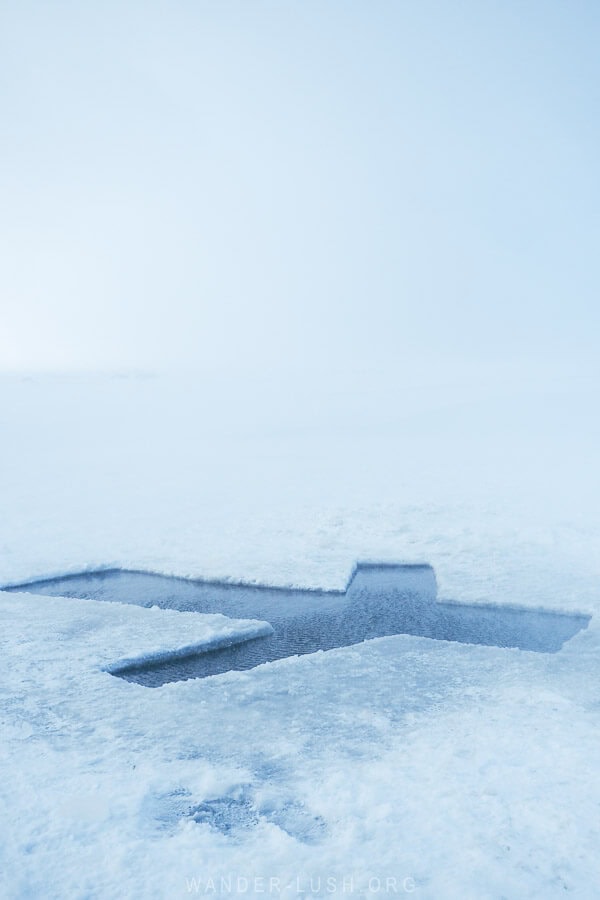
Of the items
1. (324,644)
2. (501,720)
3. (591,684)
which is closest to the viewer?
(501,720)

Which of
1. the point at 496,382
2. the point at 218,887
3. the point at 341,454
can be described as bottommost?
the point at 218,887

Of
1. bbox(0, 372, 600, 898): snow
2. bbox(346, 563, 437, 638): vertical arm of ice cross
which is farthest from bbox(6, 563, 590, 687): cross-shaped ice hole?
bbox(0, 372, 600, 898): snow

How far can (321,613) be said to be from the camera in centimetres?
712

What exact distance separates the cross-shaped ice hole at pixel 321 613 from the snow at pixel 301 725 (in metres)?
0.25

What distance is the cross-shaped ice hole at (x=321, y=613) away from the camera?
6.02m

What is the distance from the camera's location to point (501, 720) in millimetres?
4754

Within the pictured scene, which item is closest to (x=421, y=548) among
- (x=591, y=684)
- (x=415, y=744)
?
(x=591, y=684)

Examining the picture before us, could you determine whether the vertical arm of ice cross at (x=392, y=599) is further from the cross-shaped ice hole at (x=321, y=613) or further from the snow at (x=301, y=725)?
the snow at (x=301, y=725)

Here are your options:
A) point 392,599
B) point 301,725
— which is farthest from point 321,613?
point 301,725

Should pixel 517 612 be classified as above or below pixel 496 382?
below

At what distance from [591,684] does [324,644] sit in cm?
255

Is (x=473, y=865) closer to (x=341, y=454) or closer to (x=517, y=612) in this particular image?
(x=517, y=612)

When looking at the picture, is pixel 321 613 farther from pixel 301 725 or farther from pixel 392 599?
pixel 301 725

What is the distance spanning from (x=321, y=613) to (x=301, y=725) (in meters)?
2.44
